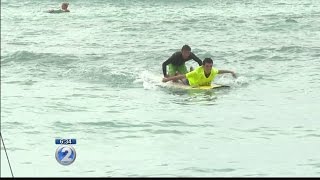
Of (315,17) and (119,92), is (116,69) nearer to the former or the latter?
(119,92)

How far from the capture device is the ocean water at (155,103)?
289 inches

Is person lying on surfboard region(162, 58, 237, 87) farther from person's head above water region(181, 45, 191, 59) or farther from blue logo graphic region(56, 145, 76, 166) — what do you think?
blue logo graphic region(56, 145, 76, 166)

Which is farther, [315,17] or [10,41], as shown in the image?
[315,17]

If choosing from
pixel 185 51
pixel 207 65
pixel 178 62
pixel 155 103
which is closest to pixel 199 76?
pixel 207 65

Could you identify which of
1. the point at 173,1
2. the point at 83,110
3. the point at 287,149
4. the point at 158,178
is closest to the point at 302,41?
the point at 83,110

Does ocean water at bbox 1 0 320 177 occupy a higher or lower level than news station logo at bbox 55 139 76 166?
lower

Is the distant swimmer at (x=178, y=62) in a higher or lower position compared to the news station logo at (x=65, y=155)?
lower

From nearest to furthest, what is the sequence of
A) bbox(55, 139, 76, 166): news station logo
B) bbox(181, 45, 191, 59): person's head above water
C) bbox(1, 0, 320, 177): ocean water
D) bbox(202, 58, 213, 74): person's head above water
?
bbox(55, 139, 76, 166): news station logo < bbox(1, 0, 320, 177): ocean water < bbox(202, 58, 213, 74): person's head above water < bbox(181, 45, 191, 59): person's head above water

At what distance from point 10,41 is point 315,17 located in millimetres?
17883

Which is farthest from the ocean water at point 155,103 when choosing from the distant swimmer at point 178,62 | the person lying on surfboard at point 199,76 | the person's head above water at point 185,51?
the person's head above water at point 185,51

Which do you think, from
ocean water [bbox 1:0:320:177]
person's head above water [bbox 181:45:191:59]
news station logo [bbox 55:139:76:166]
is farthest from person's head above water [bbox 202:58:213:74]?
news station logo [bbox 55:139:76:166]

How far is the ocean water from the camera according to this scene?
7328 mm

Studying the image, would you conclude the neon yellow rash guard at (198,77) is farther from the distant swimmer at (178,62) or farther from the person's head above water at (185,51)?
the distant swimmer at (178,62)

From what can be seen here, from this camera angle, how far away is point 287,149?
835 cm
